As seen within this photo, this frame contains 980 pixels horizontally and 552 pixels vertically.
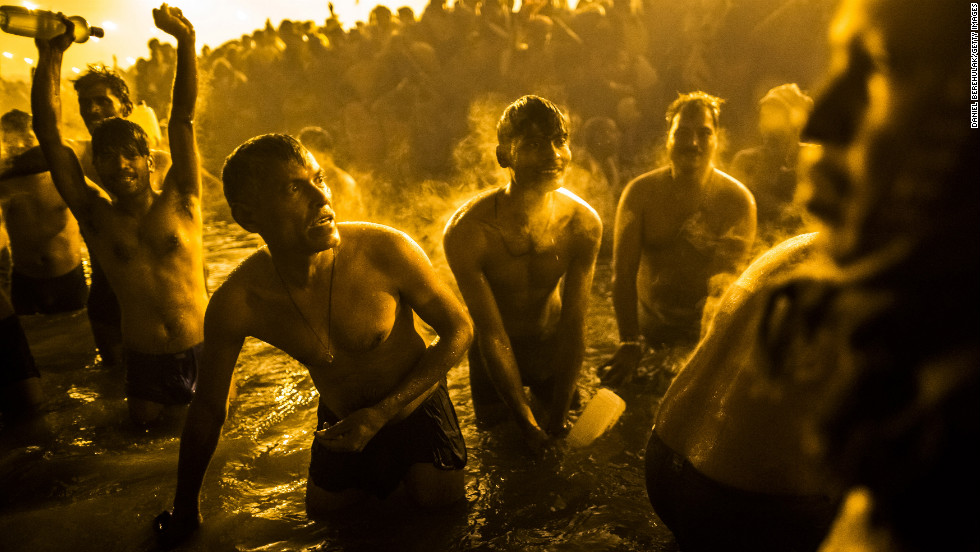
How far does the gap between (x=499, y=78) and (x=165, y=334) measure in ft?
37.9

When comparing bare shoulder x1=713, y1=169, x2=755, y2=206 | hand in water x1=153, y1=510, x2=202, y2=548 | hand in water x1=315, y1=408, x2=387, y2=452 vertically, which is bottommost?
hand in water x1=153, y1=510, x2=202, y2=548

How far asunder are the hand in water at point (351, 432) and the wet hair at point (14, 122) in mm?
6654

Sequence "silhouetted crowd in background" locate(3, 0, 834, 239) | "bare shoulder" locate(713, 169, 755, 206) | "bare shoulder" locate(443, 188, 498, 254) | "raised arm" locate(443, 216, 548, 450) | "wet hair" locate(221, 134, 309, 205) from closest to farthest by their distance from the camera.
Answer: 1. "wet hair" locate(221, 134, 309, 205)
2. "raised arm" locate(443, 216, 548, 450)
3. "bare shoulder" locate(443, 188, 498, 254)
4. "bare shoulder" locate(713, 169, 755, 206)
5. "silhouetted crowd in background" locate(3, 0, 834, 239)

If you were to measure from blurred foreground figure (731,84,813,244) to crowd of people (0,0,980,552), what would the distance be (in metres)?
5.52

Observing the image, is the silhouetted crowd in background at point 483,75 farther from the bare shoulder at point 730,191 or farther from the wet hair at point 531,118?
the wet hair at point 531,118

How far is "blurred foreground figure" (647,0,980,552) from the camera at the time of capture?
2.46 feet

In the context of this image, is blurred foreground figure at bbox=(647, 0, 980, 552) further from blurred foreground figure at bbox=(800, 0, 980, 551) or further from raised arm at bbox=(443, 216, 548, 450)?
raised arm at bbox=(443, 216, 548, 450)

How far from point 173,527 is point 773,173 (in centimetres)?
972

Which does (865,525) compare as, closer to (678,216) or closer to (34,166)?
(678,216)

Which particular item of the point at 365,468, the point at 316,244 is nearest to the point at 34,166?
the point at 316,244

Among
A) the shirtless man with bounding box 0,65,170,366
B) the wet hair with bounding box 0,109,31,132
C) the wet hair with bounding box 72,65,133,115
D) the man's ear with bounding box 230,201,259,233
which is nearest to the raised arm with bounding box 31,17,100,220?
the shirtless man with bounding box 0,65,170,366

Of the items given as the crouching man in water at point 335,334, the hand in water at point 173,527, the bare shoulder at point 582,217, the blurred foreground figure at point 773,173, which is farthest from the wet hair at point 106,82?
the blurred foreground figure at point 773,173

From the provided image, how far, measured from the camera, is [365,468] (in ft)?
9.21

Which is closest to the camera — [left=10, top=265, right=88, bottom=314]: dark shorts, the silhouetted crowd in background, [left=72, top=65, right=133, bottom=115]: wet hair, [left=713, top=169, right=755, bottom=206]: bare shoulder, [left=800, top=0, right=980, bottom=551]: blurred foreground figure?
[left=800, top=0, right=980, bottom=551]: blurred foreground figure
